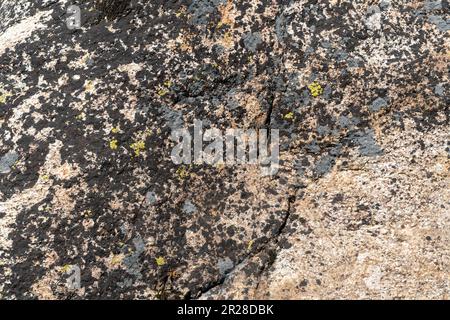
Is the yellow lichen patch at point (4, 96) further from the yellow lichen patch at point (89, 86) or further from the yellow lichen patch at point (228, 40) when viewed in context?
the yellow lichen patch at point (228, 40)

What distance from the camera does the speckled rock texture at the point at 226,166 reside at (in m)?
3.02

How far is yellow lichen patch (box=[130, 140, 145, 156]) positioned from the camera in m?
3.12

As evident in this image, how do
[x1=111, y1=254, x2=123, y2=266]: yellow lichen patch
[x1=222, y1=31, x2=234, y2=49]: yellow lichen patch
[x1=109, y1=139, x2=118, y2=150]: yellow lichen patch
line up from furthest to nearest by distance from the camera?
[x1=222, y1=31, x2=234, y2=49]: yellow lichen patch, [x1=109, y1=139, x2=118, y2=150]: yellow lichen patch, [x1=111, y1=254, x2=123, y2=266]: yellow lichen patch

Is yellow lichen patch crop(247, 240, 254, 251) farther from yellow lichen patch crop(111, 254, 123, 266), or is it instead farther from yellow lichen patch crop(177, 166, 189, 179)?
yellow lichen patch crop(111, 254, 123, 266)

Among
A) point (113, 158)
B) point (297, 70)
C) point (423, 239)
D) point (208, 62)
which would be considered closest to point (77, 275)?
point (113, 158)

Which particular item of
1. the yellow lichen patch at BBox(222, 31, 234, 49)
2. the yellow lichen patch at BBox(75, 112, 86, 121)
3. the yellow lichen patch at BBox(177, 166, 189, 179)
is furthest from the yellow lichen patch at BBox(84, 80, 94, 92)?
the yellow lichen patch at BBox(222, 31, 234, 49)

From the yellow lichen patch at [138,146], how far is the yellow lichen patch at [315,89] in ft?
3.24

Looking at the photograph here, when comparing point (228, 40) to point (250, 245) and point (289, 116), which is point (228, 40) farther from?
point (250, 245)

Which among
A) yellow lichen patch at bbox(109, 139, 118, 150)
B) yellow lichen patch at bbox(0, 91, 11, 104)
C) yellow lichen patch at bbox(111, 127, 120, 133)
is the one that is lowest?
yellow lichen patch at bbox(109, 139, 118, 150)

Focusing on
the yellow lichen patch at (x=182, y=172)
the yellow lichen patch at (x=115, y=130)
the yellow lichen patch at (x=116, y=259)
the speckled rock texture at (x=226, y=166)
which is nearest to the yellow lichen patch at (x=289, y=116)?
the speckled rock texture at (x=226, y=166)

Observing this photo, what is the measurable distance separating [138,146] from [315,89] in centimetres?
104

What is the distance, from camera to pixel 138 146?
312cm

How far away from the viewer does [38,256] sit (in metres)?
2.99
